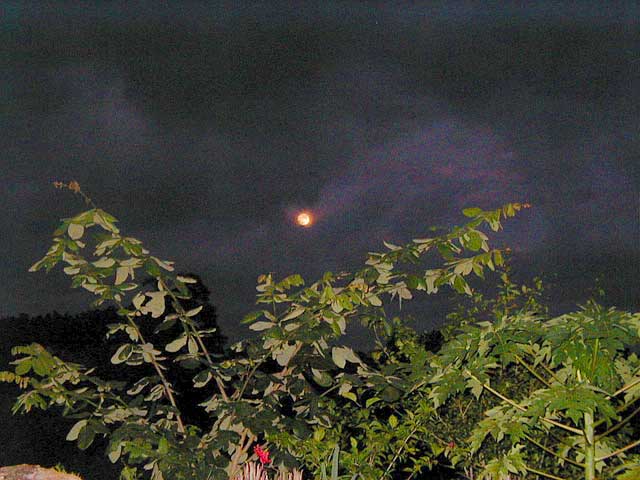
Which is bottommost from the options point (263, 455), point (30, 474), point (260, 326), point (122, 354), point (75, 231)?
point (30, 474)

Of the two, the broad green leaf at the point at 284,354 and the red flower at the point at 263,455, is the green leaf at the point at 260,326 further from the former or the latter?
the red flower at the point at 263,455

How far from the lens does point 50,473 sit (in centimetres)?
434

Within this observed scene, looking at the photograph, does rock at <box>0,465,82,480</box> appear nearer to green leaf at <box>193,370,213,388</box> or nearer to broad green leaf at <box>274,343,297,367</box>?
green leaf at <box>193,370,213,388</box>

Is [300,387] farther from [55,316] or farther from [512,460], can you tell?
[55,316]

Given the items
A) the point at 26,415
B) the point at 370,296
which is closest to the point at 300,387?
the point at 370,296

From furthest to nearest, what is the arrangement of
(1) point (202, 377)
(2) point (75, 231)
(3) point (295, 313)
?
(1) point (202, 377) < (2) point (75, 231) < (3) point (295, 313)

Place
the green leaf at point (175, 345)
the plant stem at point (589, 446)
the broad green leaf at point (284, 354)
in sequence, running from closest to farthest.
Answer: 1. the plant stem at point (589, 446)
2. the broad green leaf at point (284, 354)
3. the green leaf at point (175, 345)

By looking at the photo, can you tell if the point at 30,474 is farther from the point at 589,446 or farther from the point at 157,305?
the point at 589,446

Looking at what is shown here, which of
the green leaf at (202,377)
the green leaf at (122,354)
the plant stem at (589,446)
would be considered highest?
the green leaf at (122,354)

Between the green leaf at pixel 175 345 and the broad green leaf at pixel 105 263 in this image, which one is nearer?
the broad green leaf at pixel 105 263

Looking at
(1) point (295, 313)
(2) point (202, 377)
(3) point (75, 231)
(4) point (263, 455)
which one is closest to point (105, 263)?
(3) point (75, 231)

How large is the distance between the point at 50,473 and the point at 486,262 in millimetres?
3076

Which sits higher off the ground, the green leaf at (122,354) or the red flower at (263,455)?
the green leaf at (122,354)

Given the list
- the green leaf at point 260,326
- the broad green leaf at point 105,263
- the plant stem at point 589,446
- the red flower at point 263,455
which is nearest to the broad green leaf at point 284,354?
the green leaf at point 260,326
